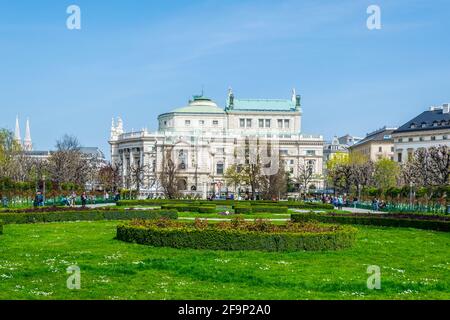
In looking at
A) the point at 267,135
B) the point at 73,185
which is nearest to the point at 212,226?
the point at 73,185

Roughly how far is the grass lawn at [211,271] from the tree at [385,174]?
63270mm

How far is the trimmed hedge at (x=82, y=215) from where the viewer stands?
30.3m

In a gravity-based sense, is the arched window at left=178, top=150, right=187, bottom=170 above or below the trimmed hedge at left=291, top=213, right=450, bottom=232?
above

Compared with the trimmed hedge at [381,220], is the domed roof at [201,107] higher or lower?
higher

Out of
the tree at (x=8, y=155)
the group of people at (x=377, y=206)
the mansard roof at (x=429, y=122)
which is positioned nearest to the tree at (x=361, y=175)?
the mansard roof at (x=429, y=122)

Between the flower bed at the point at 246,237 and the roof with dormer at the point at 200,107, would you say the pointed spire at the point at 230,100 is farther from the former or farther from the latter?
the flower bed at the point at 246,237

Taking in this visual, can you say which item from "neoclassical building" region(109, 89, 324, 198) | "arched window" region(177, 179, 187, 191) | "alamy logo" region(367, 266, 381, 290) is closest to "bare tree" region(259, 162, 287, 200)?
"arched window" region(177, 179, 187, 191)

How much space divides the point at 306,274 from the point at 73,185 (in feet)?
187

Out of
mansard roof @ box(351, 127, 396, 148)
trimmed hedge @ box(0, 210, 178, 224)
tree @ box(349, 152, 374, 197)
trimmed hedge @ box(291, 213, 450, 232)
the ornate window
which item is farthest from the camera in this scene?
mansard roof @ box(351, 127, 396, 148)

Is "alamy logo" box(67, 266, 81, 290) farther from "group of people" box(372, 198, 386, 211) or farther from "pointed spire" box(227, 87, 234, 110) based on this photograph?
"pointed spire" box(227, 87, 234, 110)

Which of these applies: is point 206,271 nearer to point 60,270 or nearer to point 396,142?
point 60,270

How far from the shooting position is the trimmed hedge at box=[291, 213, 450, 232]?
29.5 metres

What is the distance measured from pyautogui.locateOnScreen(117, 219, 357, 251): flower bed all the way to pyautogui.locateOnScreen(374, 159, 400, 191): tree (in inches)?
2575

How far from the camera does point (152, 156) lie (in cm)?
10544
